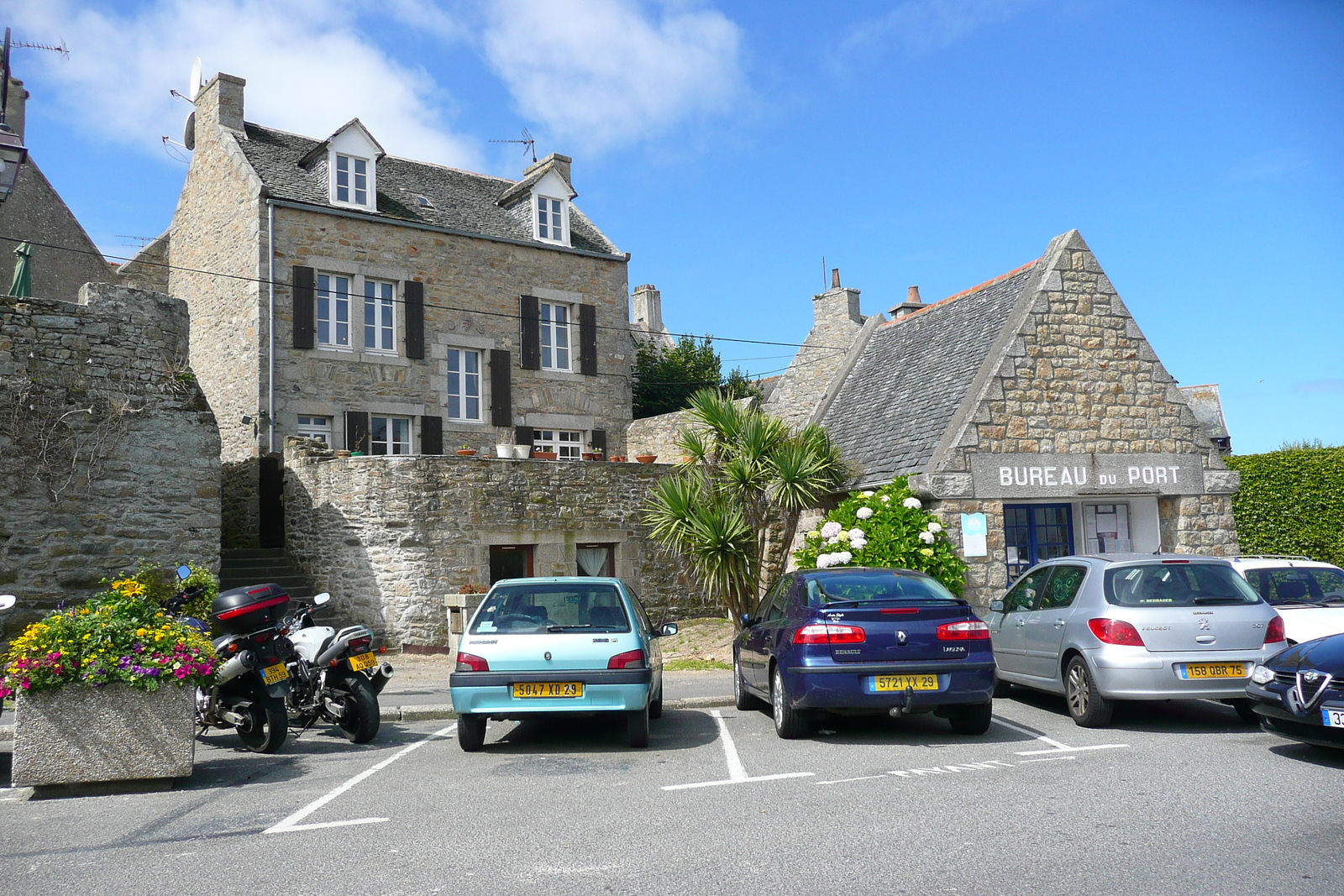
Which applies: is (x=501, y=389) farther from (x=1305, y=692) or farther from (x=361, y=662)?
(x=1305, y=692)

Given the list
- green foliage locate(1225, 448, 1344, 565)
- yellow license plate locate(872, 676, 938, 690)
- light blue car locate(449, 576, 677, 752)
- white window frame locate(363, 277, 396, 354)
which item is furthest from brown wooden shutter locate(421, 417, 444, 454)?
green foliage locate(1225, 448, 1344, 565)

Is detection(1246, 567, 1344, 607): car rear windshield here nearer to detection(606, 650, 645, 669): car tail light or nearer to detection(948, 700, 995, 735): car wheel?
detection(948, 700, 995, 735): car wheel

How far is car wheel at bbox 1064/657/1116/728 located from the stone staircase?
1274 cm

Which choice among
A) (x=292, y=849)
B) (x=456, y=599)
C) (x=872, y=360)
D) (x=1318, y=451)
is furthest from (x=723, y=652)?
(x=1318, y=451)

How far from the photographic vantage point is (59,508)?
1364 cm

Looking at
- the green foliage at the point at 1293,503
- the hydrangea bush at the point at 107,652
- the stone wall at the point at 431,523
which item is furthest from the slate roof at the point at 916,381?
the hydrangea bush at the point at 107,652

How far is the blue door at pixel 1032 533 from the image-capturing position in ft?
48.6

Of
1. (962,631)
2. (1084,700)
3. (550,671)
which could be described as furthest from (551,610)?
(1084,700)

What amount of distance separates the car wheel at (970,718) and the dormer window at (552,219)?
18.0m

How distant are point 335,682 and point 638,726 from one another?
270cm

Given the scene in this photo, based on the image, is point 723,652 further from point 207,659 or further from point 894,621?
point 207,659

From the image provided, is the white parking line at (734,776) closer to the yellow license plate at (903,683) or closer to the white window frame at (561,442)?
the yellow license plate at (903,683)

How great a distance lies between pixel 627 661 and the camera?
782 centimetres

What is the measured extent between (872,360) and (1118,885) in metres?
15.4
